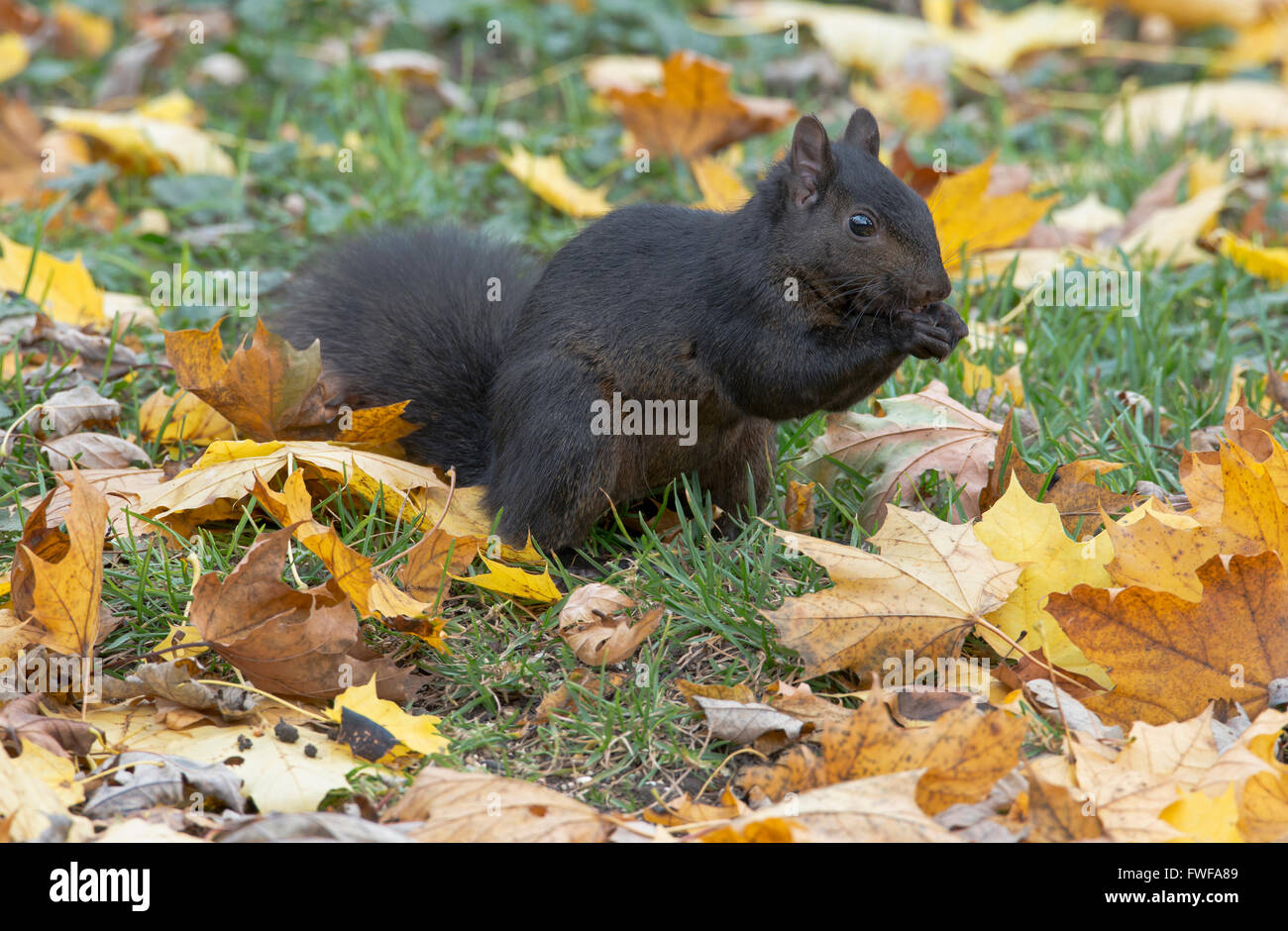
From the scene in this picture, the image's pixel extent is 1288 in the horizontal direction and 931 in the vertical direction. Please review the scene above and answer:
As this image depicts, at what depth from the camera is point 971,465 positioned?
2248 mm

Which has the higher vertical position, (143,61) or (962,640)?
(143,61)

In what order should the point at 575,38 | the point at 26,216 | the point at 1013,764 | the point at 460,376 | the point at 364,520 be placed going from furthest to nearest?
the point at 575,38 → the point at 26,216 → the point at 460,376 → the point at 364,520 → the point at 1013,764

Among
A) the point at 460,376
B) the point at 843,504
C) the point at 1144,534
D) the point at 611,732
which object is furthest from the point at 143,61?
the point at 1144,534

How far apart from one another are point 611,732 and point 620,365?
28.5 inches

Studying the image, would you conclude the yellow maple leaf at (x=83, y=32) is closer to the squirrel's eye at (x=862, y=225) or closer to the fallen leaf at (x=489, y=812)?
the squirrel's eye at (x=862, y=225)

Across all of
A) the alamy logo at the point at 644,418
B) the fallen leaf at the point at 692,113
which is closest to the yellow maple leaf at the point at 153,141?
the fallen leaf at the point at 692,113

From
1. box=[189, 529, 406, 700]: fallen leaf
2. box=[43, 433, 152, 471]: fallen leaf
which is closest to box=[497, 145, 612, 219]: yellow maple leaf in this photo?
box=[43, 433, 152, 471]: fallen leaf

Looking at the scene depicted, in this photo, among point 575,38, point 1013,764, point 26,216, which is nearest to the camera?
point 1013,764

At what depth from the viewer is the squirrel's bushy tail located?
97.6 inches

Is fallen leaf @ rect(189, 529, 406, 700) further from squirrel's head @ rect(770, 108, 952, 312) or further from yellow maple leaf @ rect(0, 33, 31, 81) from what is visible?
yellow maple leaf @ rect(0, 33, 31, 81)

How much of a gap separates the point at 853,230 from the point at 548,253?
1.11 metres

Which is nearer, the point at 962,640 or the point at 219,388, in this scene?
the point at 962,640

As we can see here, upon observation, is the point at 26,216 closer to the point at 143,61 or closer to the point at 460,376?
the point at 143,61
